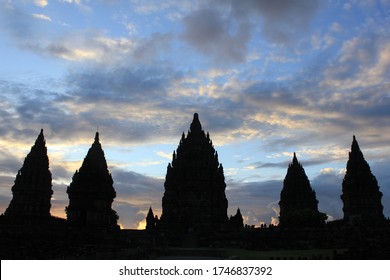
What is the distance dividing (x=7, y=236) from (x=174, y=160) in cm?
4987

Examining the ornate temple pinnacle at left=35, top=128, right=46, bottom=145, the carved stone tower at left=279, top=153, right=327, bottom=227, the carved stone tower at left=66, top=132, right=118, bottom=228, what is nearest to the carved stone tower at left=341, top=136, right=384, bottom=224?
the carved stone tower at left=279, top=153, right=327, bottom=227

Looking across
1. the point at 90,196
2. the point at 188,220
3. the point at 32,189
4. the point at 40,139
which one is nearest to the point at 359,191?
the point at 188,220

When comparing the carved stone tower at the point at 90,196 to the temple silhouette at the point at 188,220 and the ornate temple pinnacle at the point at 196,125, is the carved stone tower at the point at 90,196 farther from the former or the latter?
the ornate temple pinnacle at the point at 196,125

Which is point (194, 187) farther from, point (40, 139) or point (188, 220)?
point (40, 139)

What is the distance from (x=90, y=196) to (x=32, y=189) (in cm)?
1083

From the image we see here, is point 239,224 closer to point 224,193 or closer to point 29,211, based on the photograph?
point 224,193

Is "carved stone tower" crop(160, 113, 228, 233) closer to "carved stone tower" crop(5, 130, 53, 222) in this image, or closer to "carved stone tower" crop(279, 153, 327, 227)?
"carved stone tower" crop(279, 153, 327, 227)

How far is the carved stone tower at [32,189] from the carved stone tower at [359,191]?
52.9 meters

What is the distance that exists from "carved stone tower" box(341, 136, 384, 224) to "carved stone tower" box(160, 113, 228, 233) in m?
24.2

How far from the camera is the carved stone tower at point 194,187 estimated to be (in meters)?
72.6

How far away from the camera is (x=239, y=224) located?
86.6 metres

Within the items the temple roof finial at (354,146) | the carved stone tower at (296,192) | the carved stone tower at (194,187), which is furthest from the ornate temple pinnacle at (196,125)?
the temple roof finial at (354,146)

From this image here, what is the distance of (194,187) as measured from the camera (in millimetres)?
74000
